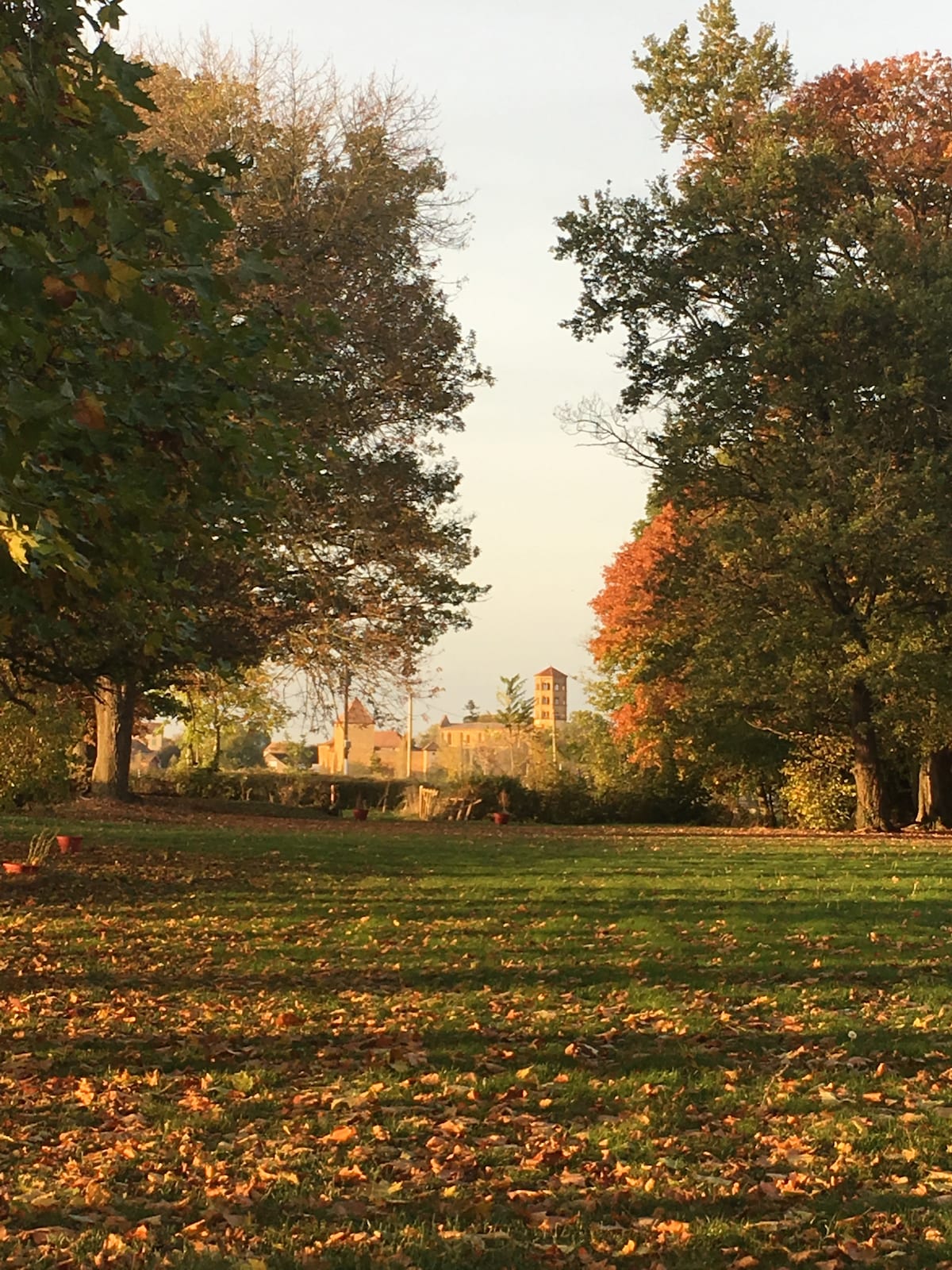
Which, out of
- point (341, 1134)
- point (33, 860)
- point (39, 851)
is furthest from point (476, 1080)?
point (39, 851)

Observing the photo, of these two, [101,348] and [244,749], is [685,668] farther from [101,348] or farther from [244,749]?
[244,749]

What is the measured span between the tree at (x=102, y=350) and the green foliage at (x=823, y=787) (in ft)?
84.7

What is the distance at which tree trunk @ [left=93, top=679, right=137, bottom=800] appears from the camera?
27609 millimetres

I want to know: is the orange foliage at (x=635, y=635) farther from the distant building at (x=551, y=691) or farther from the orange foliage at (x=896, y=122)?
the distant building at (x=551, y=691)

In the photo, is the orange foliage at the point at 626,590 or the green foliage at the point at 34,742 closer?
the green foliage at the point at 34,742

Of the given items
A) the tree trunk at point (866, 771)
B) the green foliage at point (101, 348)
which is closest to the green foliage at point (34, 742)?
the green foliage at point (101, 348)

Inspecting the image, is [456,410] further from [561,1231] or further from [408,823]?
[561,1231]

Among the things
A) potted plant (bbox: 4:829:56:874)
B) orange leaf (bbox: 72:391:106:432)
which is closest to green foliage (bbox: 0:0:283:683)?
orange leaf (bbox: 72:391:106:432)

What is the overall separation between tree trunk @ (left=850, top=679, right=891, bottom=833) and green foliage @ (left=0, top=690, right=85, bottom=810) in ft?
51.0

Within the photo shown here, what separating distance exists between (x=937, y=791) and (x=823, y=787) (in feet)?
13.2

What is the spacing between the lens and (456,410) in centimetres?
2558

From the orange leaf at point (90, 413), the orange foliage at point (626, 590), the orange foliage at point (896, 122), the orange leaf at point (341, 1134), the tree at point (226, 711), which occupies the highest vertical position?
the orange foliage at point (896, 122)

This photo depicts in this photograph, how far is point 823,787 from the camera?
107 feet

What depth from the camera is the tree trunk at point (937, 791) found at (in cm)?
2858
